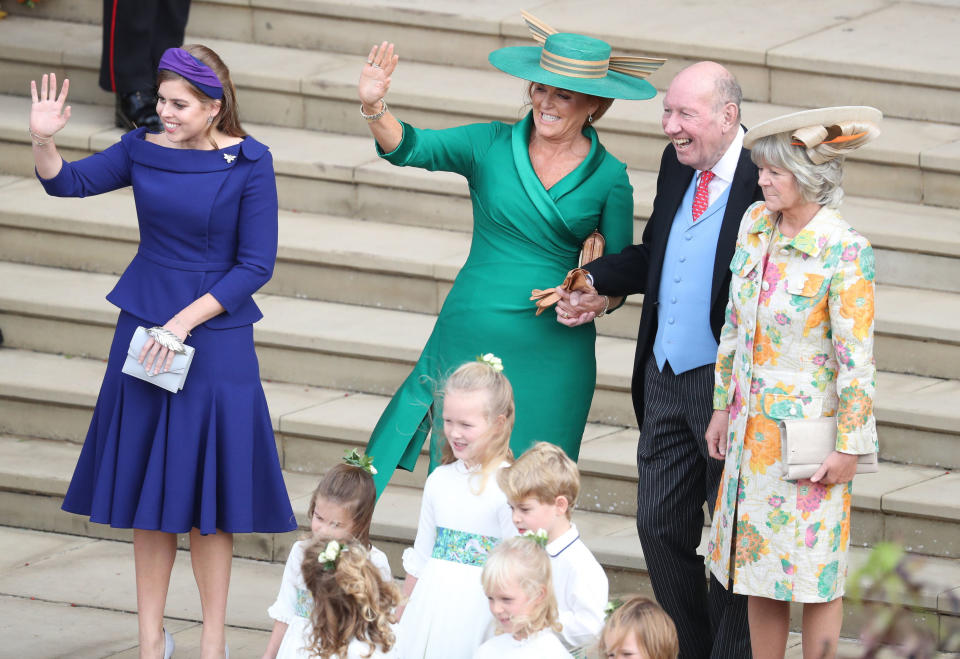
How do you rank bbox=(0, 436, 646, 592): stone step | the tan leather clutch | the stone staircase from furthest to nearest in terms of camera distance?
the stone staircase < bbox=(0, 436, 646, 592): stone step < the tan leather clutch

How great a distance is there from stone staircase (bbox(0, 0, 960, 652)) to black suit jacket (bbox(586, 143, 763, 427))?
3.92 ft

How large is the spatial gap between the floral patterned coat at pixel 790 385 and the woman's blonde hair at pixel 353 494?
0.92 metres

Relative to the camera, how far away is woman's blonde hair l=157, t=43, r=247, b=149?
3865 millimetres

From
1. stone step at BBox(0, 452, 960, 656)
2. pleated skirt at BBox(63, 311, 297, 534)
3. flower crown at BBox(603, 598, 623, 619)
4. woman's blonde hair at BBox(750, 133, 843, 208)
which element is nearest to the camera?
flower crown at BBox(603, 598, 623, 619)

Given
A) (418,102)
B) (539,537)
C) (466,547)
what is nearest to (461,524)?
(466,547)

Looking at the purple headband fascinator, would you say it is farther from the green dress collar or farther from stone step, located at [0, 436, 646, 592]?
stone step, located at [0, 436, 646, 592]

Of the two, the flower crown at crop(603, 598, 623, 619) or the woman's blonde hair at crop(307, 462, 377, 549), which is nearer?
the flower crown at crop(603, 598, 623, 619)

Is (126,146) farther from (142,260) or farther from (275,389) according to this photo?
(275,389)

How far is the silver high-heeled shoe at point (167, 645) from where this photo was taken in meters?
4.19

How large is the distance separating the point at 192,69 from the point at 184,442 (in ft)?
3.45

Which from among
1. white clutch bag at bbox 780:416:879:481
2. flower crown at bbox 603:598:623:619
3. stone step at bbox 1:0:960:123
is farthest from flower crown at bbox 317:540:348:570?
stone step at bbox 1:0:960:123

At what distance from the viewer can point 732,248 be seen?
3.65 m

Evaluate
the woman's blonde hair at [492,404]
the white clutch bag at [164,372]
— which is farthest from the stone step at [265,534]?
the woman's blonde hair at [492,404]

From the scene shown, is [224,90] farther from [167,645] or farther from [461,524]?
[167,645]
